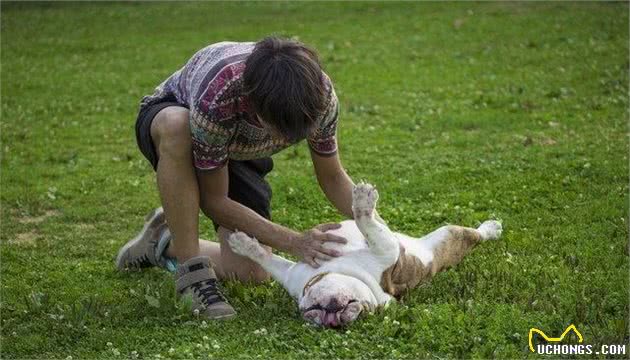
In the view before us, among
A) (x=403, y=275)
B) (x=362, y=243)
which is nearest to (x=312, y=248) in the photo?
(x=362, y=243)

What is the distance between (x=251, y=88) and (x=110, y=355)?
1.62 meters

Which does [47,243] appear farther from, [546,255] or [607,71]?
[607,71]

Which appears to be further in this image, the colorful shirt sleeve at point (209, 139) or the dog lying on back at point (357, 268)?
the colorful shirt sleeve at point (209, 139)

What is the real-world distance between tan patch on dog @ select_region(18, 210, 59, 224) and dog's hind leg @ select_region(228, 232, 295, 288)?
3236 millimetres

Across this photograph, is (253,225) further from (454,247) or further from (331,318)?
(454,247)

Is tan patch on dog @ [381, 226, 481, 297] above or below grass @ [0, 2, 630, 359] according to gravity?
above

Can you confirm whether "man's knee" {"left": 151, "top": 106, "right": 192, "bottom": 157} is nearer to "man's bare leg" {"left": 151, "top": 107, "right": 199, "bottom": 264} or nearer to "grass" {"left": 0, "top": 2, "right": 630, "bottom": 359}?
"man's bare leg" {"left": 151, "top": 107, "right": 199, "bottom": 264}

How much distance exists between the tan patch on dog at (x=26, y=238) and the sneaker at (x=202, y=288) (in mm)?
2406

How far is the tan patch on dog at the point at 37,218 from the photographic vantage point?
29.6 ft

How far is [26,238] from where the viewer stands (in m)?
8.51

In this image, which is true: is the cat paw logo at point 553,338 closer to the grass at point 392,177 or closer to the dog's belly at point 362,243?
the grass at point 392,177

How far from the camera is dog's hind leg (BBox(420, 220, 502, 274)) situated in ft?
22.1

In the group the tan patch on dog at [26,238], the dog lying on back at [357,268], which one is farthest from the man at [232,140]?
the tan patch on dog at [26,238]

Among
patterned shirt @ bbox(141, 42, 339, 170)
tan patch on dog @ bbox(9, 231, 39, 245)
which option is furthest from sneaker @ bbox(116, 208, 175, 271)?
tan patch on dog @ bbox(9, 231, 39, 245)
